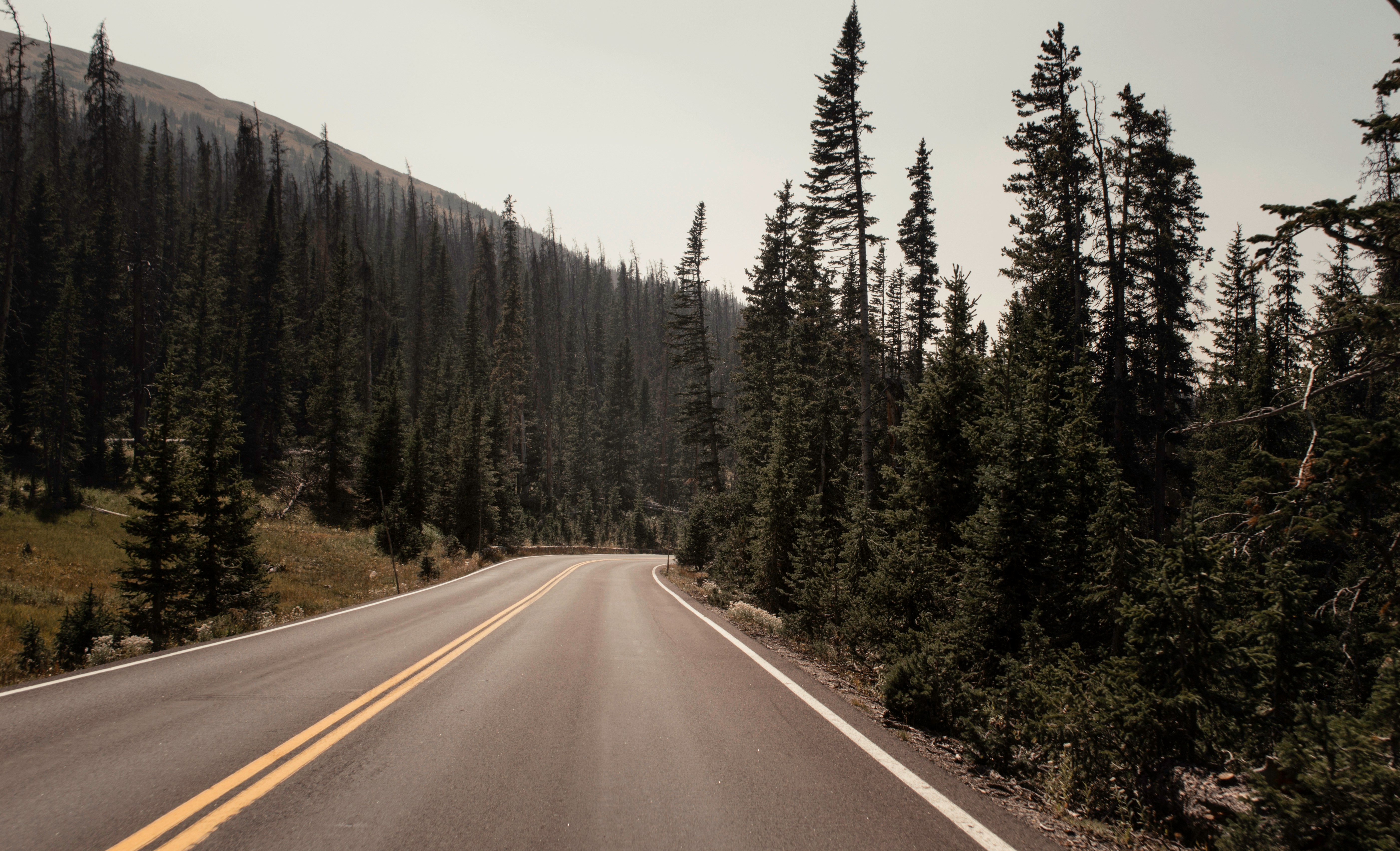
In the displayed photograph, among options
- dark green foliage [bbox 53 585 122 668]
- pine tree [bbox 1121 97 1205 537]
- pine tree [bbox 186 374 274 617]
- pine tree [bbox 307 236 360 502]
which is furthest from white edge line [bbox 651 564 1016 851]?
pine tree [bbox 307 236 360 502]

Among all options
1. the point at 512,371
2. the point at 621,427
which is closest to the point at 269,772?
the point at 512,371

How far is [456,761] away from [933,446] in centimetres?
940

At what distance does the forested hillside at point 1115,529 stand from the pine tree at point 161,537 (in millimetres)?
15567

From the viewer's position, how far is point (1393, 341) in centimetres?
472

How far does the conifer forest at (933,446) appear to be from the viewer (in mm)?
4719

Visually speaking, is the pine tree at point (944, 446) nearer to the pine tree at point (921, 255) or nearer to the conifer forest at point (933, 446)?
the conifer forest at point (933, 446)

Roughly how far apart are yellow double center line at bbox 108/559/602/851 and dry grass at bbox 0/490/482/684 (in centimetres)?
580

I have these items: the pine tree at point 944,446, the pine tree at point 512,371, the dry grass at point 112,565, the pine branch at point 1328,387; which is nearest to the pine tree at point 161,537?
the dry grass at point 112,565

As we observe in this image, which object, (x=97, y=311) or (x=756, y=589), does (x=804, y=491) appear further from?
(x=97, y=311)

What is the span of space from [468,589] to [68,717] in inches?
573

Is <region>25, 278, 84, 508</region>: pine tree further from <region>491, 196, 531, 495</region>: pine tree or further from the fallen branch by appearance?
<region>491, 196, 531, 495</region>: pine tree

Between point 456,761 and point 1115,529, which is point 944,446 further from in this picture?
point 456,761

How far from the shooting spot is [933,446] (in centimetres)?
1104

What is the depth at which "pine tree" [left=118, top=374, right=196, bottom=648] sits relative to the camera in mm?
14773
